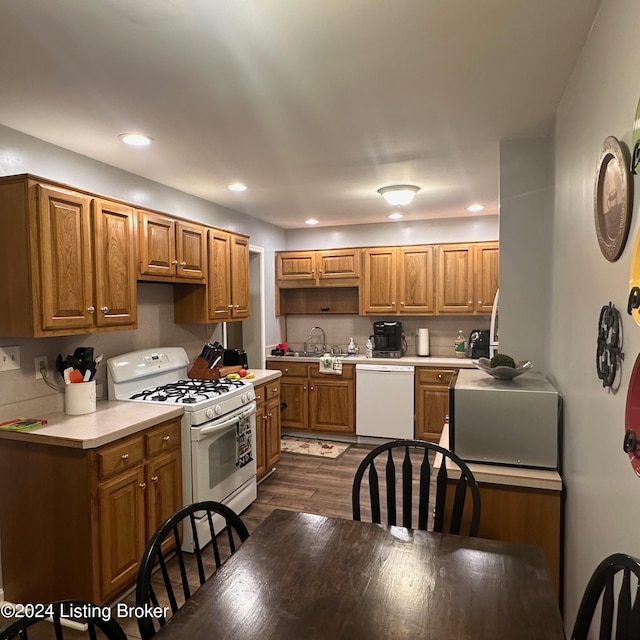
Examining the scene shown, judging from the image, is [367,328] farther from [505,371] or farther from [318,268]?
[505,371]

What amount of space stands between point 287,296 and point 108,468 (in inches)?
145

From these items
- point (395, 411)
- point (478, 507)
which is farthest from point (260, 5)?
point (395, 411)

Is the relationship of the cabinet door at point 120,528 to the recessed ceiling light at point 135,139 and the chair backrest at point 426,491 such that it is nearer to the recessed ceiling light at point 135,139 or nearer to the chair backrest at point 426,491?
the chair backrest at point 426,491

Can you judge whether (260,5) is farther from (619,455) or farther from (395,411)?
(395,411)

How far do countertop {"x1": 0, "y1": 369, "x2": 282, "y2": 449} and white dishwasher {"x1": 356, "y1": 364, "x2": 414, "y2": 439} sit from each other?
8.10ft

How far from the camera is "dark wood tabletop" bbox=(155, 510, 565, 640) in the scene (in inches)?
41.1

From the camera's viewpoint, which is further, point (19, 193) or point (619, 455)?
point (19, 193)

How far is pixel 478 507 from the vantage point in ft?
5.29

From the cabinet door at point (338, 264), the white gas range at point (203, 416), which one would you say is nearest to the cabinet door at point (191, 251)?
the white gas range at point (203, 416)

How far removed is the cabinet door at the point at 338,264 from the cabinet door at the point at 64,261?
10.2 feet

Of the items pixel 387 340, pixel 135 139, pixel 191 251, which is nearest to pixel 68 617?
pixel 135 139

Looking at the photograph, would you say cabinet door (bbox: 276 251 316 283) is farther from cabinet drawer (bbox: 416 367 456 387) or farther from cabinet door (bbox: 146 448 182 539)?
cabinet door (bbox: 146 448 182 539)

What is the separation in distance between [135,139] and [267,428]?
2394 mm

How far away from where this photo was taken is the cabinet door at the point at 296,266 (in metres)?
5.30
